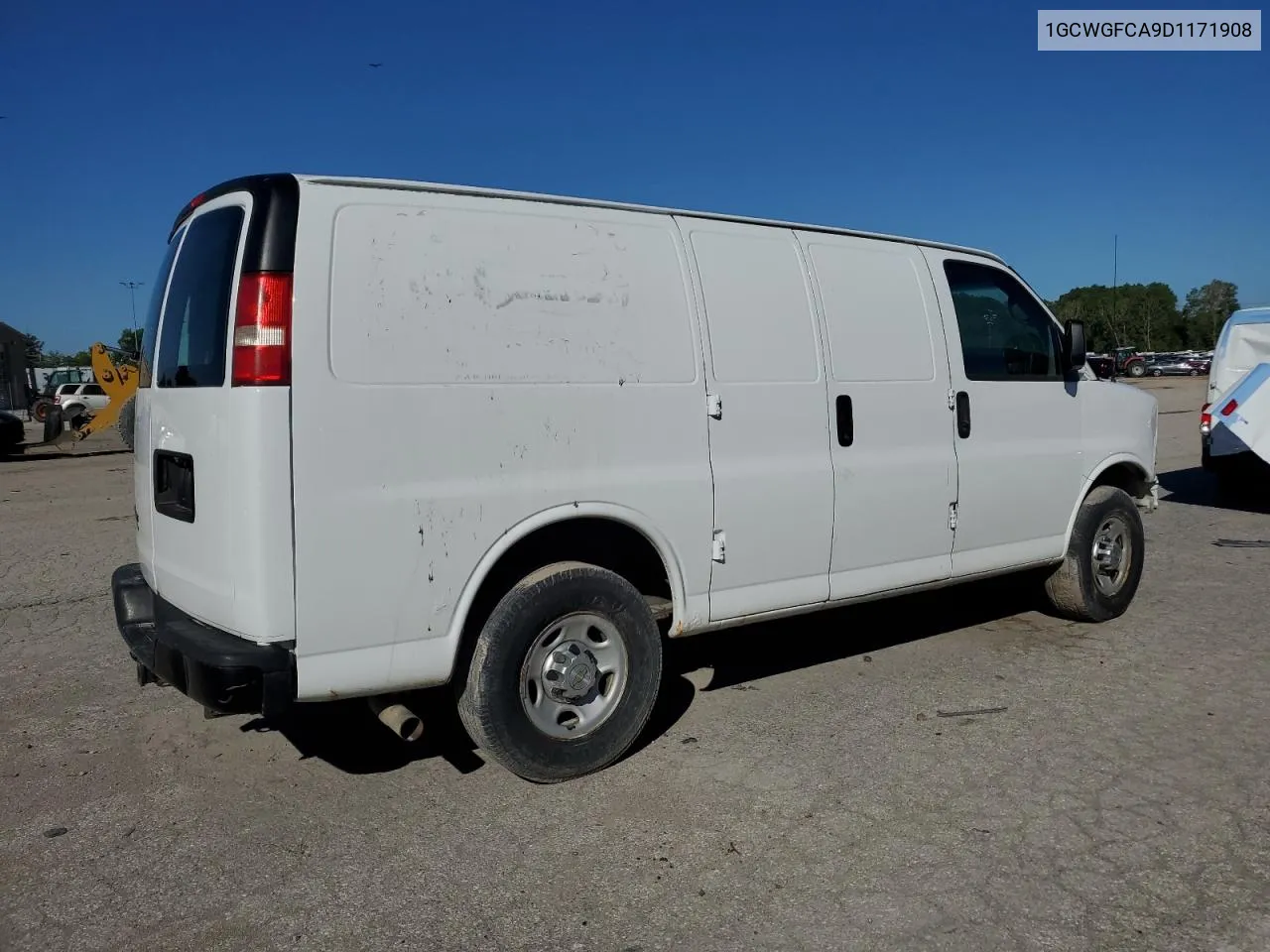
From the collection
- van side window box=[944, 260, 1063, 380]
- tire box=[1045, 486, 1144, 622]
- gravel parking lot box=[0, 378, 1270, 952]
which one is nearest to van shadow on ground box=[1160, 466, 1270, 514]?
tire box=[1045, 486, 1144, 622]

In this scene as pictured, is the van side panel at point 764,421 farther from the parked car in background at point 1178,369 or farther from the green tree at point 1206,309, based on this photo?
the green tree at point 1206,309

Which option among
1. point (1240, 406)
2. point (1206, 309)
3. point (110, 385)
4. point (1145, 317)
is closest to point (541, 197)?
point (1240, 406)

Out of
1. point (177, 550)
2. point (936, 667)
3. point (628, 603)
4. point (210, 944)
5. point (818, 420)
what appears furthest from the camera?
point (936, 667)

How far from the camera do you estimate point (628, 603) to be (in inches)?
164

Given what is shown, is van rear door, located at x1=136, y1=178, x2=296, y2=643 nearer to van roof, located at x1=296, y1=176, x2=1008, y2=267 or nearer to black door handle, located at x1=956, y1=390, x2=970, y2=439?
van roof, located at x1=296, y1=176, x2=1008, y2=267

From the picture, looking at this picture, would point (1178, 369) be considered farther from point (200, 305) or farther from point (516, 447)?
point (200, 305)

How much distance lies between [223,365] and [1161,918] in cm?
340

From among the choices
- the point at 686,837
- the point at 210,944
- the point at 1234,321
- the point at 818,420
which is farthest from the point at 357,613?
the point at 1234,321

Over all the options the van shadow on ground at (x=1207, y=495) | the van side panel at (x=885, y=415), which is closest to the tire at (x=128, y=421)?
the van side panel at (x=885, y=415)

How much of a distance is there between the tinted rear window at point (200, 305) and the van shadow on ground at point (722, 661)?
5.60ft

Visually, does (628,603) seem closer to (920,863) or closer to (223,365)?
(920,863)

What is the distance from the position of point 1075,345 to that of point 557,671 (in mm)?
3685

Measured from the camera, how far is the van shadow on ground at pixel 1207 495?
11.7m

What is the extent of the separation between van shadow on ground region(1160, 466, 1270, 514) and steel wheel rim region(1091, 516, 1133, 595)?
5.94 meters
